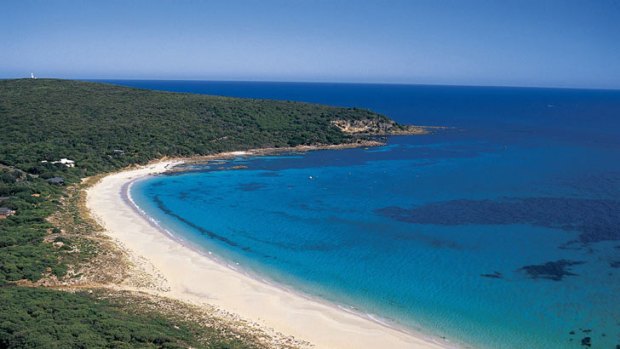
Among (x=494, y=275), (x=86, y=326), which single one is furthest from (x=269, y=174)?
(x=86, y=326)

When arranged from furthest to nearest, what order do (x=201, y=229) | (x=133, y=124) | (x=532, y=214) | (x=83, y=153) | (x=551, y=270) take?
(x=133, y=124) < (x=83, y=153) < (x=532, y=214) < (x=201, y=229) < (x=551, y=270)

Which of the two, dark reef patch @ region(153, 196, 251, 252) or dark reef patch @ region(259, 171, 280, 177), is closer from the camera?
dark reef patch @ region(153, 196, 251, 252)

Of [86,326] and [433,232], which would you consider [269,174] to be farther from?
[86,326]

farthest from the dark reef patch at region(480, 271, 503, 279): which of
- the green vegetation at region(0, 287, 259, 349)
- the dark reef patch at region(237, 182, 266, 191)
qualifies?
the dark reef patch at region(237, 182, 266, 191)

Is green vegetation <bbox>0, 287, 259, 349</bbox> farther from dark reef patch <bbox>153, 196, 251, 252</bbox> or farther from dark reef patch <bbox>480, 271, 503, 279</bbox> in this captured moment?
dark reef patch <bbox>480, 271, 503, 279</bbox>

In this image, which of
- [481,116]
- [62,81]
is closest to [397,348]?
[62,81]
